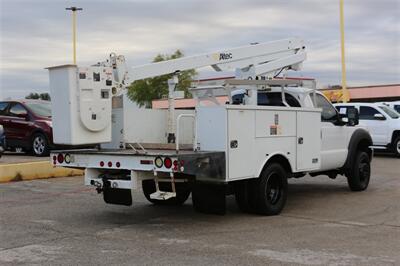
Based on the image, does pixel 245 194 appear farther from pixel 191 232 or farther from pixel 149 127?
pixel 149 127

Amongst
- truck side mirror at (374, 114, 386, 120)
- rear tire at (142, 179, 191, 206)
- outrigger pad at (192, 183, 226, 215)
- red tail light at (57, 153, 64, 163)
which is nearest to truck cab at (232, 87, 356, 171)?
rear tire at (142, 179, 191, 206)

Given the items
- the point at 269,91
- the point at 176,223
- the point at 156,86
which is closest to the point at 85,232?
the point at 176,223

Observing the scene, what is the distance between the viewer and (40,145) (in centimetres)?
1647

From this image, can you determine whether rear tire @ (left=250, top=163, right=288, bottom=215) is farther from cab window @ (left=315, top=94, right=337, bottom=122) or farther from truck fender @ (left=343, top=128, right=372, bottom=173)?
truck fender @ (left=343, top=128, right=372, bottom=173)

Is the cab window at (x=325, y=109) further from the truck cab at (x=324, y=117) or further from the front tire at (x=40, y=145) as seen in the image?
the front tire at (x=40, y=145)

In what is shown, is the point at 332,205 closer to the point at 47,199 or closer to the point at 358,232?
the point at 358,232

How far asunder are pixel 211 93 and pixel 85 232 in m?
3.07

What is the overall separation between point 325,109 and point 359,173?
173 centimetres

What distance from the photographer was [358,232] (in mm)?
7598

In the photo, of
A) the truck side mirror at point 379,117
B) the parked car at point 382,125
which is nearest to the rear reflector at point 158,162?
the parked car at point 382,125

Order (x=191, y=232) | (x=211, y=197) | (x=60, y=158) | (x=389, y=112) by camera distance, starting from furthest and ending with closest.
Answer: (x=389, y=112)
(x=60, y=158)
(x=211, y=197)
(x=191, y=232)

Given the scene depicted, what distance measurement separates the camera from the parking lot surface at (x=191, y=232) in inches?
247

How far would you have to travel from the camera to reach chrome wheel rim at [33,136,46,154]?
16391 mm

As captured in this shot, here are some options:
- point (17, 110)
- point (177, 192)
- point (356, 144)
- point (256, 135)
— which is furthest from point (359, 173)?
point (17, 110)
